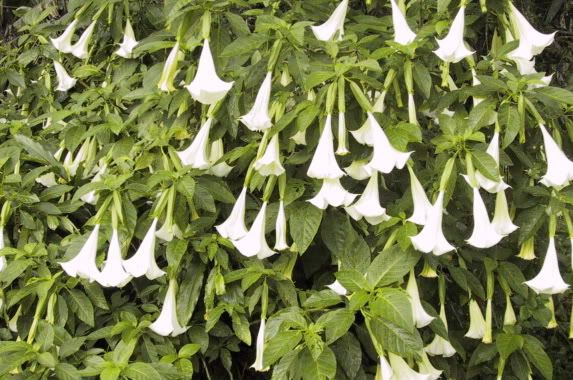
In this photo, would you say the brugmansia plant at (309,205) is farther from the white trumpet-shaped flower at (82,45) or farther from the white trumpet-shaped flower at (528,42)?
the white trumpet-shaped flower at (82,45)

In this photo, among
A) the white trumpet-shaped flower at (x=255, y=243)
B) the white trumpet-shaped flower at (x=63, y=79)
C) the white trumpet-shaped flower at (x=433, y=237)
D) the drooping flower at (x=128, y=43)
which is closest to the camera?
the white trumpet-shaped flower at (x=433, y=237)

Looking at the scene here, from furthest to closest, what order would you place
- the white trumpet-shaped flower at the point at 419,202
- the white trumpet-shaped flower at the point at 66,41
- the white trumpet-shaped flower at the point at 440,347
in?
the white trumpet-shaped flower at the point at 66,41
the white trumpet-shaped flower at the point at 440,347
the white trumpet-shaped flower at the point at 419,202

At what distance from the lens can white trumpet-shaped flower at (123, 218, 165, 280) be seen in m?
1.97

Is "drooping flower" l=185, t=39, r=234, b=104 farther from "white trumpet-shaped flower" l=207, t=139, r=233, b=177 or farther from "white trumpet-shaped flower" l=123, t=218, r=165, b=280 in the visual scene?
"white trumpet-shaped flower" l=123, t=218, r=165, b=280

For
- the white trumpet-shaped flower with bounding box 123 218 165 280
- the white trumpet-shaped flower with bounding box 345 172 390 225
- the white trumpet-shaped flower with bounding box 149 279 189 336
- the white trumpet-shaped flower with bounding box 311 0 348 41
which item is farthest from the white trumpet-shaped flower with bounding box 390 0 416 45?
the white trumpet-shaped flower with bounding box 149 279 189 336

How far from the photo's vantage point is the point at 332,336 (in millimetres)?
1727

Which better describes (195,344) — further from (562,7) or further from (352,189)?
(562,7)

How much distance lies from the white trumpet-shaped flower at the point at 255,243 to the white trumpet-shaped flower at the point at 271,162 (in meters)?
0.13

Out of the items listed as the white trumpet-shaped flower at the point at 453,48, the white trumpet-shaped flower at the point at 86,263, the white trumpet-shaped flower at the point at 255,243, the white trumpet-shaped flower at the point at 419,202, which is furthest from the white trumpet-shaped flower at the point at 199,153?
the white trumpet-shaped flower at the point at 453,48

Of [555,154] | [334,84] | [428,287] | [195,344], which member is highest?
[334,84]

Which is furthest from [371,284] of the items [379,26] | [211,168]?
[379,26]

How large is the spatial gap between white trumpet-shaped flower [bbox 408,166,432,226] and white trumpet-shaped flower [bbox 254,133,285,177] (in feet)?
1.21

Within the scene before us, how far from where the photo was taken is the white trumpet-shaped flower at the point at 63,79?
2949 mm

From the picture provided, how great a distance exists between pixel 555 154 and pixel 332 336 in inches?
31.1
